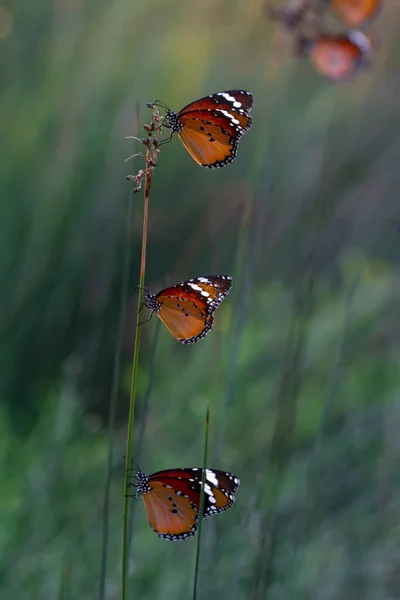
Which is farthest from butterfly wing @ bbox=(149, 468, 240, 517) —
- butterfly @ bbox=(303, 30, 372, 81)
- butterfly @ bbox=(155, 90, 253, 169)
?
butterfly @ bbox=(303, 30, 372, 81)

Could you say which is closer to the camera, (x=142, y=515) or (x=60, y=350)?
(x=142, y=515)

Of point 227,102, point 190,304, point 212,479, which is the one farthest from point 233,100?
point 212,479

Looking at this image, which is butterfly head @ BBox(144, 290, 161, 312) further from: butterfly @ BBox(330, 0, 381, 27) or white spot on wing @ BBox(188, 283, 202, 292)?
butterfly @ BBox(330, 0, 381, 27)

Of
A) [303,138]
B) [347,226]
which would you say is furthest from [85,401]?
[303,138]

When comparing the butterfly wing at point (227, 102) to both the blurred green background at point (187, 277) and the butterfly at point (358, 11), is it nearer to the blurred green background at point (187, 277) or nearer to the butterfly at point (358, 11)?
the blurred green background at point (187, 277)

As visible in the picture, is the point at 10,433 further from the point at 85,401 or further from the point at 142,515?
the point at 142,515

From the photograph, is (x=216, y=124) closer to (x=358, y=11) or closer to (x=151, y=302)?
(x=151, y=302)
